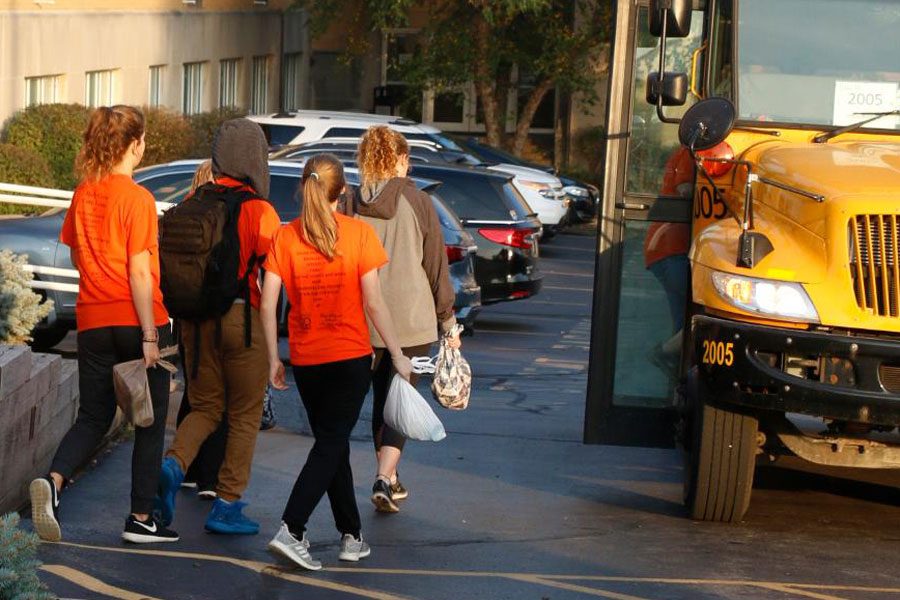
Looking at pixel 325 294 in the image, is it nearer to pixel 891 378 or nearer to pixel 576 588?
pixel 576 588

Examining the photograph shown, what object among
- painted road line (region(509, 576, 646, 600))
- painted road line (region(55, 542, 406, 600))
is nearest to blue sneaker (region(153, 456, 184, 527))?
painted road line (region(55, 542, 406, 600))

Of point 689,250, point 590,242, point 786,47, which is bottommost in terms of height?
point 590,242

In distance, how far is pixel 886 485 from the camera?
31.4ft

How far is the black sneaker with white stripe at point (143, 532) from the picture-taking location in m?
7.30

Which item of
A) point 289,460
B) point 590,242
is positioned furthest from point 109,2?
point 289,460

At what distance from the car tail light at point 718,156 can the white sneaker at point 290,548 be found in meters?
3.05

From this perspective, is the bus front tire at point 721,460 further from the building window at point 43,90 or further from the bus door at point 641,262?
the building window at point 43,90

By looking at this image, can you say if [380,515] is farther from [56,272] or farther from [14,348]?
[56,272]

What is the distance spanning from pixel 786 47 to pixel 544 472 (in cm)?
278

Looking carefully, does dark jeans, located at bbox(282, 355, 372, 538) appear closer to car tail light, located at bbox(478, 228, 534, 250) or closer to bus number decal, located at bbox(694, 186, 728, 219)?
bus number decal, located at bbox(694, 186, 728, 219)

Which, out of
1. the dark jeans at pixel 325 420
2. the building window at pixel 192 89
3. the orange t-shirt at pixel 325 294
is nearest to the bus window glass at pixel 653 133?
the orange t-shirt at pixel 325 294

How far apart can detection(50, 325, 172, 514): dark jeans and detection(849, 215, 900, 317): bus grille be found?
3064 mm

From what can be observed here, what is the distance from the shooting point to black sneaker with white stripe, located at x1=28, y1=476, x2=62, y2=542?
22.6 ft

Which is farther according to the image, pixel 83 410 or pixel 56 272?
pixel 56 272
